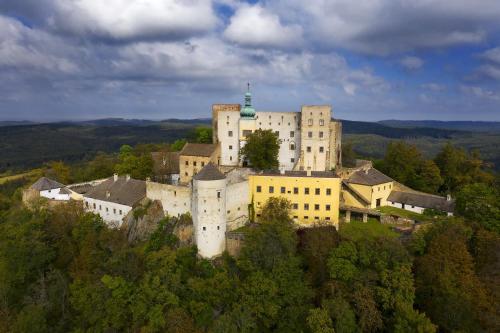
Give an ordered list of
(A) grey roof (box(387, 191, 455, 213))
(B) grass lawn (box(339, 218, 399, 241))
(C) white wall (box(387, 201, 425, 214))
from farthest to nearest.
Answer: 1. (C) white wall (box(387, 201, 425, 214))
2. (A) grey roof (box(387, 191, 455, 213))
3. (B) grass lawn (box(339, 218, 399, 241))

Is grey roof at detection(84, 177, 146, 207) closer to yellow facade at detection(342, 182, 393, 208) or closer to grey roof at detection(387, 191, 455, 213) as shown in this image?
yellow facade at detection(342, 182, 393, 208)

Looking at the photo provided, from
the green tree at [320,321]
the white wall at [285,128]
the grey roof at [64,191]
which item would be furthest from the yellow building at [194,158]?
the green tree at [320,321]

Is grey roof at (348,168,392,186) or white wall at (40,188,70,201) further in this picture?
white wall at (40,188,70,201)

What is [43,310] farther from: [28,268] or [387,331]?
[387,331]

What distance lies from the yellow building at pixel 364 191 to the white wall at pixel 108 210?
90.0ft

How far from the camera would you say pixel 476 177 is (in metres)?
55.3

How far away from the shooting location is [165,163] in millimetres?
61188

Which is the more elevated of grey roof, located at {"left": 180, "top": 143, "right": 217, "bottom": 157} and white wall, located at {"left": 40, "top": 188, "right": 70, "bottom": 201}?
grey roof, located at {"left": 180, "top": 143, "right": 217, "bottom": 157}

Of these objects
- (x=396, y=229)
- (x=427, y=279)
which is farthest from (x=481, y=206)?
(x=427, y=279)

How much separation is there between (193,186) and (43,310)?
61.7 ft

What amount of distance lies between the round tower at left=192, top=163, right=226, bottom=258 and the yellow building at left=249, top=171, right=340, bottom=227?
6.75 m

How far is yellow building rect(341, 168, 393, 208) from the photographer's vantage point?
4797 centimetres

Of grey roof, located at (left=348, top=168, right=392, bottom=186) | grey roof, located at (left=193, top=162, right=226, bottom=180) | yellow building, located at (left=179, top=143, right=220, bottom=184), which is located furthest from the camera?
yellow building, located at (left=179, top=143, right=220, bottom=184)

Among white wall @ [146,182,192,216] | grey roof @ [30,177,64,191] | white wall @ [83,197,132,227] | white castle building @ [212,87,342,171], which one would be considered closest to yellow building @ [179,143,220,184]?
white castle building @ [212,87,342,171]
